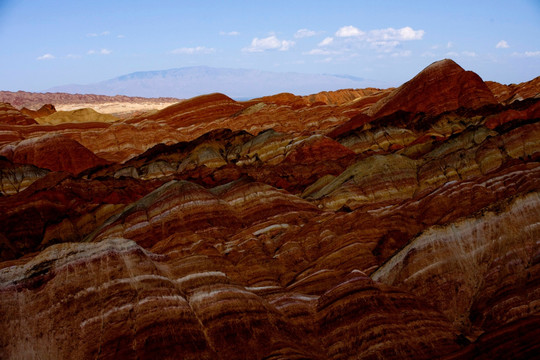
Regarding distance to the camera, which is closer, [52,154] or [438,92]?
[52,154]

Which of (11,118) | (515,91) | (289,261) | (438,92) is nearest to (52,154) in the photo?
(11,118)

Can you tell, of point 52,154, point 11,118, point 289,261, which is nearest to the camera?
point 289,261

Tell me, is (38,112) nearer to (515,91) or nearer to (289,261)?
(515,91)

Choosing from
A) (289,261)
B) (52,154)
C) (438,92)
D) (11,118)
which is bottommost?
(289,261)

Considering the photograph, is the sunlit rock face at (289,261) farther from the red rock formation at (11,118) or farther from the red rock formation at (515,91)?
the red rock formation at (515,91)

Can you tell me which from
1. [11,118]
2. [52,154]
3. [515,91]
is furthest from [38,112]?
[515,91]

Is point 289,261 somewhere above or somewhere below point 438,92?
below

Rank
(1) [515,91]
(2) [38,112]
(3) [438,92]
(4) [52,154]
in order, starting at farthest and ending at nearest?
(2) [38,112] → (1) [515,91] → (3) [438,92] → (4) [52,154]

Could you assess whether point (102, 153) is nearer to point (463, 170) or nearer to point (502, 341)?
point (463, 170)

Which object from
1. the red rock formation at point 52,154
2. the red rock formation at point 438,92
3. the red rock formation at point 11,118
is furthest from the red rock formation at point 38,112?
the red rock formation at point 438,92
